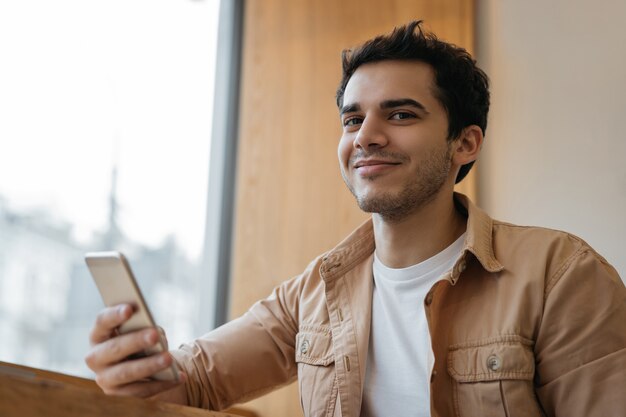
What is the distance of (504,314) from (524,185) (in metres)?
0.87

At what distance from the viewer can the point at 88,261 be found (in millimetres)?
987

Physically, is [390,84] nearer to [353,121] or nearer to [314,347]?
[353,121]

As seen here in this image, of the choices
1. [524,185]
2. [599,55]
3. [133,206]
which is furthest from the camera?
[133,206]

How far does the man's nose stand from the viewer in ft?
5.00

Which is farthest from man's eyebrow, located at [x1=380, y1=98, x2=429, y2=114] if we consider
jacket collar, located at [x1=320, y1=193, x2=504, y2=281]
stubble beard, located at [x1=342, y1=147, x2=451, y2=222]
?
jacket collar, located at [x1=320, y1=193, x2=504, y2=281]

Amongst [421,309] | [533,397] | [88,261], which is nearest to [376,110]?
[421,309]

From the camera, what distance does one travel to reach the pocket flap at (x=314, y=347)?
149cm

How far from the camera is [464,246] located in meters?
1.42

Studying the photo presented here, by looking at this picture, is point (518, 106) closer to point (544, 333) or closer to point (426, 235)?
point (426, 235)

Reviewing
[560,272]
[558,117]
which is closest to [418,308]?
[560,272]

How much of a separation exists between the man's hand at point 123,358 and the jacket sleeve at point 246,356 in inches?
13.1

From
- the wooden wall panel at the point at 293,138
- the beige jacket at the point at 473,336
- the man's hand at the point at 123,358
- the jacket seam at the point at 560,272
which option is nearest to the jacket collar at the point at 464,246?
the beige jacket at the point at 473,336

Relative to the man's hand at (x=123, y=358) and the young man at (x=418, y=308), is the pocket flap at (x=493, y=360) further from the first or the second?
the man's hand at (x=123, y=358)

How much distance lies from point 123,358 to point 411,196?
2.45 ft
